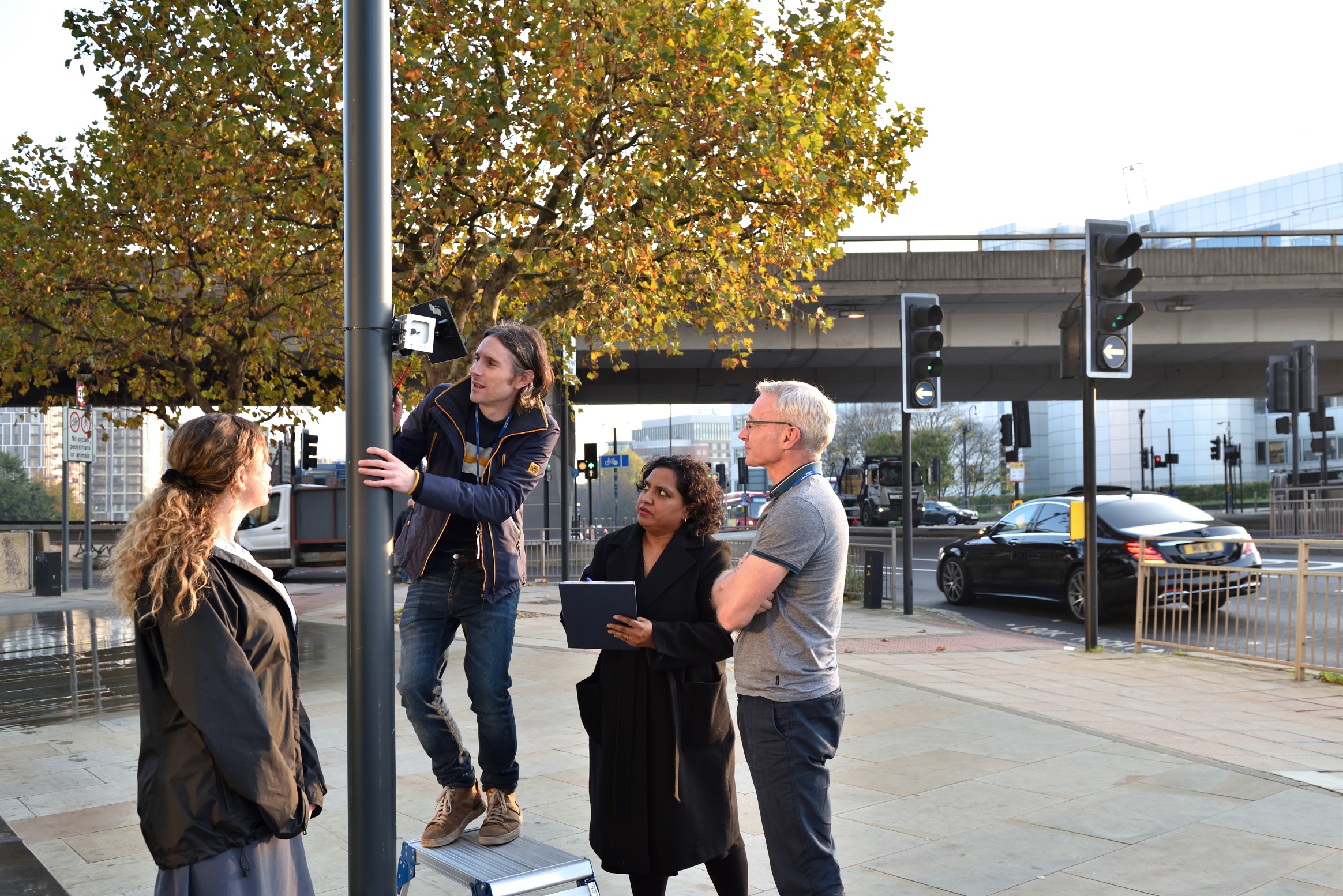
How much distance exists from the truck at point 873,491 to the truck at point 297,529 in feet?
85.5

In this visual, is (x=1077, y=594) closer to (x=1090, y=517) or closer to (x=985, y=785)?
(x=1090, y=517)

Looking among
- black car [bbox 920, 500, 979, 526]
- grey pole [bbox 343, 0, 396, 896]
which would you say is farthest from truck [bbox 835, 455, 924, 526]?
grey pole [bbox 343, 0, 396, 896]

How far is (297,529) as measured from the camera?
894 inches

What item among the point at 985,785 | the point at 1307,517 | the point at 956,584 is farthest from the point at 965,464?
the point at 985,785

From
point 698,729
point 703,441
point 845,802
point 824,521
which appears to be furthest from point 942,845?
point 703,441

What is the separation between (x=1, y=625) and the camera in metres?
14.6

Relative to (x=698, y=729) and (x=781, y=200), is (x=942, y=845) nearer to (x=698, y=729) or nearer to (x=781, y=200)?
(x=698, y=729)

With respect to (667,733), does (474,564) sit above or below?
above

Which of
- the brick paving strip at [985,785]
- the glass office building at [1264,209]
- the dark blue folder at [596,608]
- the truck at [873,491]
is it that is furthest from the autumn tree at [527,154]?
the glass office building at [1264,209]

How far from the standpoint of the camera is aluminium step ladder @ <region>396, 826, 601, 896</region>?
11.0ft

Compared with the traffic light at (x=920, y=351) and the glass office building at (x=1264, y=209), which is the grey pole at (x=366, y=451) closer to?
the traffic light at (x=920, y=351)

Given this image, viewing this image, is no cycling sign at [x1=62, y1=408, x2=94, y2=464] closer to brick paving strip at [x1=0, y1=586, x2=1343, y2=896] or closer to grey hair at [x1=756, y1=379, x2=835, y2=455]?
brick paving strip at [x1=0, y1=586, x2=1343, y2=896]

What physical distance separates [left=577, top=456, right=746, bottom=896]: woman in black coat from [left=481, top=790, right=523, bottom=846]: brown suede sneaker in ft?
1.89

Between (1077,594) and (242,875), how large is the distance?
41.7 ft
